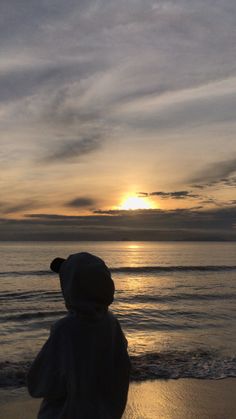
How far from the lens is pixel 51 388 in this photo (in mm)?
2416

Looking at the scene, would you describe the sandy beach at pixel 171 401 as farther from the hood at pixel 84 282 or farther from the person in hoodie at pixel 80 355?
the hood at pixel 84 282

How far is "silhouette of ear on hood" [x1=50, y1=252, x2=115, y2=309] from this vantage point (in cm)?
247

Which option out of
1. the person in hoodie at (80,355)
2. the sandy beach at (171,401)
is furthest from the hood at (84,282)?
the sandy beach at (171,401)

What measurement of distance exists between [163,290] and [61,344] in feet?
73.8

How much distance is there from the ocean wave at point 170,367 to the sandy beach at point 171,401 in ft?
1.10

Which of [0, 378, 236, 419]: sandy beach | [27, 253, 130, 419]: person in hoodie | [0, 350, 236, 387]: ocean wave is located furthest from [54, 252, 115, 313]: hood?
[0, 350, 236, 387]: ocean wave

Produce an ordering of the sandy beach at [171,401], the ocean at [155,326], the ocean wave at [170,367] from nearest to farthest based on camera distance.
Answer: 1. the sandy beach at [171,401]
2. the ocean wave at [170,367]
3. the ocean at [155,326]

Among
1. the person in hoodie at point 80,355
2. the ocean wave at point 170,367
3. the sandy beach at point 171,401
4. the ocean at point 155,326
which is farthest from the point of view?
the ocean at point 155,326

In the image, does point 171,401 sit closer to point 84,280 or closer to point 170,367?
point 170,367

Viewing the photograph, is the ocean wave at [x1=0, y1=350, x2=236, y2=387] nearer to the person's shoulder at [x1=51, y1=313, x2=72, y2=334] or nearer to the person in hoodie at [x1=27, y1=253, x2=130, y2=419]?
the person in hoodie at [x1=27, y1=253, x2=130, y2=419]

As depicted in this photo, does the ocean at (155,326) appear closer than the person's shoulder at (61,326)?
No

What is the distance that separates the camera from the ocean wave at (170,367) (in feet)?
26.2

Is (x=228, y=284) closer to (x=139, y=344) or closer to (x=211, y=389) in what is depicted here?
(x=139, y=344)

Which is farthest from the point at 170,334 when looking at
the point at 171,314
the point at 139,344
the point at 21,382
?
the point at 21,382
